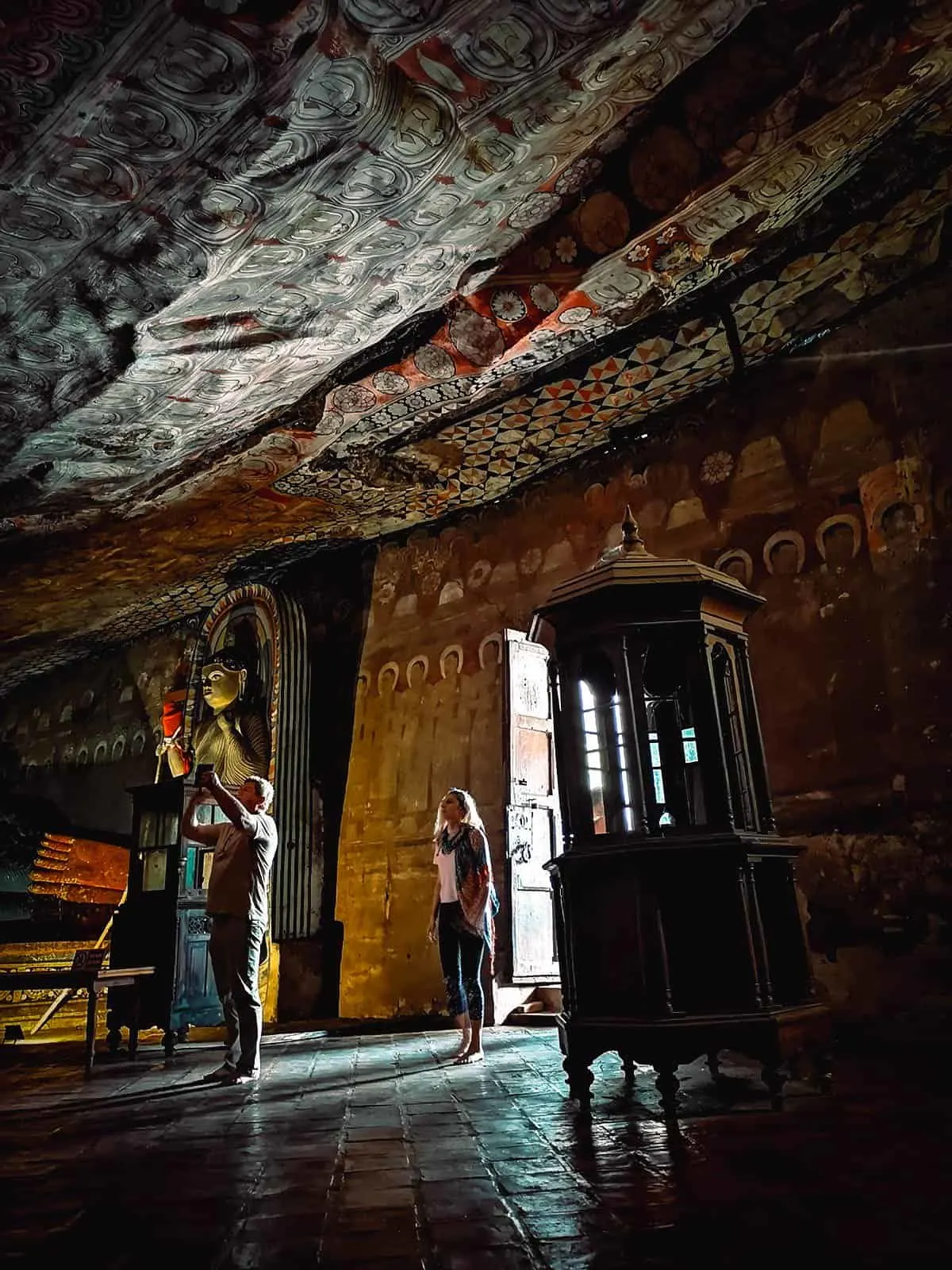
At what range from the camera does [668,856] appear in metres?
3.79

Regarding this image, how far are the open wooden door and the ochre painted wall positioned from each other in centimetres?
33

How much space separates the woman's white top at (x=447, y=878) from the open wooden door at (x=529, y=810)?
1.97 meters

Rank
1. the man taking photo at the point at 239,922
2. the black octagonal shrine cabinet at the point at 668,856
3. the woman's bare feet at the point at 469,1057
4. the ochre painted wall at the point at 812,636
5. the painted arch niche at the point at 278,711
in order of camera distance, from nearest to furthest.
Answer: the black octagonal shrine cabinet at the point at 668,856, the man taking photo at the point at 239,922, the woman's bare feet at the point at 469,1057, the ochre painted wall at the point at 812,636, the painted arch niche at the point at 278,711

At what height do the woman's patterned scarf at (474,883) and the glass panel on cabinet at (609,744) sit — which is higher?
the glass panel on cabinet at (609,744)

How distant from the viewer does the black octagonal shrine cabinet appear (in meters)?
3.64

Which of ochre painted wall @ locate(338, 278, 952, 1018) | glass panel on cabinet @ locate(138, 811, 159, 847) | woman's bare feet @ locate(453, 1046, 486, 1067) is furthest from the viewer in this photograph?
glass panel on cabinet @ locate(138, 811, 159, 847)

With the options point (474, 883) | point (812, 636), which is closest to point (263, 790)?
point (474, 883)

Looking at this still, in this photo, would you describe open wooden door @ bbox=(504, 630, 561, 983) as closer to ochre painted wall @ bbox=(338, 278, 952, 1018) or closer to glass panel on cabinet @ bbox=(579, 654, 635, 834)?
ochre painted wall @ bbox=(338, 278, 952, 1018)

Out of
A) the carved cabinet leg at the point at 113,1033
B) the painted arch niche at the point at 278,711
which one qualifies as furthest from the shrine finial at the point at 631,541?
A: the painted arch niche at the point at 278,711

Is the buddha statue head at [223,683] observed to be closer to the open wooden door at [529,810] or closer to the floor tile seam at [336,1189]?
the open wooden door at [529,810]

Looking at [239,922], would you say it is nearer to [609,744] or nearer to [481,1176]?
[609,744]

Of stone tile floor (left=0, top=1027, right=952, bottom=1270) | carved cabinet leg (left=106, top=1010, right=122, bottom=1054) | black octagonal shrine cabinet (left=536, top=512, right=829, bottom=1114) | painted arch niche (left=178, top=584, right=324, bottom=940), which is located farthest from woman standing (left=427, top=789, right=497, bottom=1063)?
painted arch niche (left=178, top=584, right=324, bottom=940)

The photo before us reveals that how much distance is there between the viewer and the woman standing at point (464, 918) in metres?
5.23

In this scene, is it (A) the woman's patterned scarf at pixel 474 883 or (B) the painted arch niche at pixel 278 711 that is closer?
(A) the woman's patterned scarf at pixel 474 883
